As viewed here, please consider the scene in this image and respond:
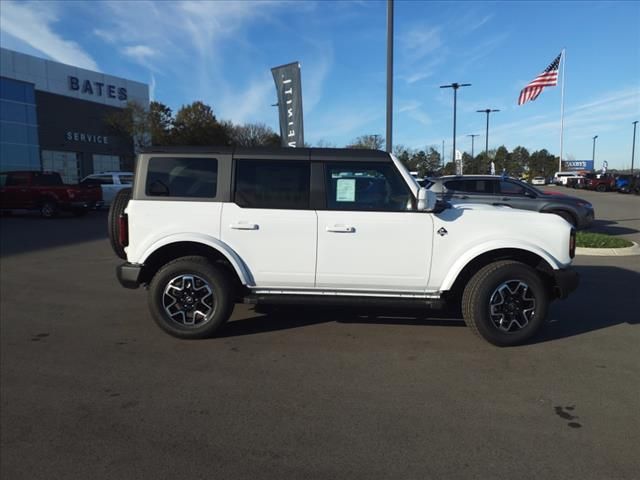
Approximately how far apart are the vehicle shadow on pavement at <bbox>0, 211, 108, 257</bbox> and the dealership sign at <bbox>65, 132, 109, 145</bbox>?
2790cm

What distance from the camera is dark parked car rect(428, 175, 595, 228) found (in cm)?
1216

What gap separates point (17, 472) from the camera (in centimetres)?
276

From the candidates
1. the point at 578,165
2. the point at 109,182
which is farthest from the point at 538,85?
the point at 578,165

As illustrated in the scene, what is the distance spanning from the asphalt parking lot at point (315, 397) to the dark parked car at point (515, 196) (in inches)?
252

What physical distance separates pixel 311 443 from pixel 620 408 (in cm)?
231

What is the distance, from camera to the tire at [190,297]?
484cm

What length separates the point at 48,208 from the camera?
61.3 feet

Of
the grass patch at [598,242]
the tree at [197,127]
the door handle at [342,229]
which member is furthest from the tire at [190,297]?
the tree at [197,127]

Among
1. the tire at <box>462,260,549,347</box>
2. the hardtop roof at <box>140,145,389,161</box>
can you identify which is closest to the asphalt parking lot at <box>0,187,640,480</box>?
the tire at <box>462,260,549,347</box>

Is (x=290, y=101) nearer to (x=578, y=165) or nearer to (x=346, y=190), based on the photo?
(x=346, y=190)

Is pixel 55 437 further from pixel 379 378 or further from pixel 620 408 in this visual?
pixel 620 408

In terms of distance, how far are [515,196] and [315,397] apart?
1034cm

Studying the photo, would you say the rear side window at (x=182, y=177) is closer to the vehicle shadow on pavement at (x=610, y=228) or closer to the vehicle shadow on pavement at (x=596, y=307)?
the vehicle shadow on pavement at (x=596, y=307)

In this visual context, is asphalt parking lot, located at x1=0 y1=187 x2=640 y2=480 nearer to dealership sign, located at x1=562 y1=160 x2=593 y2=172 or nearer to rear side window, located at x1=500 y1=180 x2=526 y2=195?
rear side window, located at x1=500 y1=180 x2=526 y2=195
